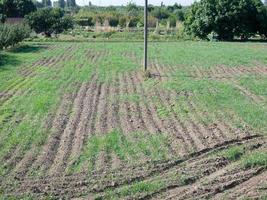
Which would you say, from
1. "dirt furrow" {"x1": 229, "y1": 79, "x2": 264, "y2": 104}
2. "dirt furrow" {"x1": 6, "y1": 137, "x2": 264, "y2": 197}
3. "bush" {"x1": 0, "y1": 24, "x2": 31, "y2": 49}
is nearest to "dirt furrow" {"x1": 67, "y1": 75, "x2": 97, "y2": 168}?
"dirt furrow" {"x1": 6, "y1": 137, "x2": 264, "y2": 197}

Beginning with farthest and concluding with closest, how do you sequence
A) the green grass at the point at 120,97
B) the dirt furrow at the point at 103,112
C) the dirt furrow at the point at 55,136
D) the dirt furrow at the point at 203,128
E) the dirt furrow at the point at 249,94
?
the dirt furrow at the point at 249,94 < the dirt furrow at the point at 103,112 < the dirt furrow at the point at 203,128 < the green grass at the point at 120,97 < the dirt furrow at the point at 55,136

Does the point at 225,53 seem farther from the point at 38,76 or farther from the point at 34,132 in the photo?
the point at 34,132

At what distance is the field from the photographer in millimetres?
8586

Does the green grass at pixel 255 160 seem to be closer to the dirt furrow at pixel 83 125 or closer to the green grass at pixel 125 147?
the green grass at pixel 125 147

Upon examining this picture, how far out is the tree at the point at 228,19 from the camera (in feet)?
157

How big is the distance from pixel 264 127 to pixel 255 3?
40.4 metres

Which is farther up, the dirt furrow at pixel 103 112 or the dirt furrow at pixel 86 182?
the dirt furrow at pixel 86 182

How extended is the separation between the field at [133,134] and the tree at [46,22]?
33.8 metres

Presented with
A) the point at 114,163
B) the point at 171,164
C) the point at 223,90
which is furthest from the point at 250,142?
the point at 223,90

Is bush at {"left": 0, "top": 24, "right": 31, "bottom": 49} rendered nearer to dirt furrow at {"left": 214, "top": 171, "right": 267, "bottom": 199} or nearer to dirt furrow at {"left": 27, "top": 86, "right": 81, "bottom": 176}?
dirt furrow at {"left": 27, "top": 86, "right": 81, "bottom": 176}

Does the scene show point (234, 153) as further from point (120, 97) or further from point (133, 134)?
point (120, 97)

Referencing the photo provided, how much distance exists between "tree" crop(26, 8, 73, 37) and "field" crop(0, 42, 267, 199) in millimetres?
33804

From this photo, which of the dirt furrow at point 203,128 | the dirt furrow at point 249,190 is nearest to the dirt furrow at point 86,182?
the dirt furrow at point 249,190

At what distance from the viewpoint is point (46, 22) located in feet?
181
